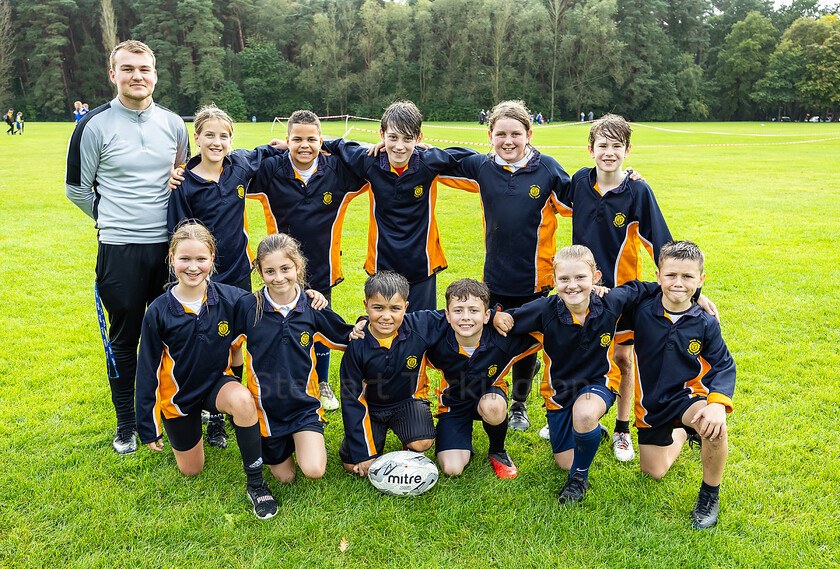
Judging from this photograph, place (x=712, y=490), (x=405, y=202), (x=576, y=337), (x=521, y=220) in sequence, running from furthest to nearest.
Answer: (x=405, y=202) < (x=521, y=220) < (x=576, y=337) < (x=712, y=490)

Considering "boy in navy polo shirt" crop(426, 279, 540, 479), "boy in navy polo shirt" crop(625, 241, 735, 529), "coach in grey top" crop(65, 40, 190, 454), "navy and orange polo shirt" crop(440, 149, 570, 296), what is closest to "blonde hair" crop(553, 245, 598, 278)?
"boy in navy polo shirt" crop(625, 241, 735, 529)

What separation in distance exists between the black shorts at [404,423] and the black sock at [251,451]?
0.54 meters

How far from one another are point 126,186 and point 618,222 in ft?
10.4

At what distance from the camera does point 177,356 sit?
3309 millimetres

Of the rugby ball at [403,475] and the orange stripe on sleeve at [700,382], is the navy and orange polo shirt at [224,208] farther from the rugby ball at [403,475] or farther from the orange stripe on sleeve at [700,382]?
the orange stripe on sleeve at [700,382]

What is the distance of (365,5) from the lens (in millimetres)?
56469

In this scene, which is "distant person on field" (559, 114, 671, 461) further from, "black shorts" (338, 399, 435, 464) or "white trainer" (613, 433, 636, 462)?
"black shorts" (338, 399, 435, 464)

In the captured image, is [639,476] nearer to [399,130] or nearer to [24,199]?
[399,130]

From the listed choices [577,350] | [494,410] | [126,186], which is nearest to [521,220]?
[577,350]

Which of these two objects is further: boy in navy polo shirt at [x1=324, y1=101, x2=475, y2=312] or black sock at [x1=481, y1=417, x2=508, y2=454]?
boy in navy polo shirt at [x1=324, y1=101, x2=475, y2=312]

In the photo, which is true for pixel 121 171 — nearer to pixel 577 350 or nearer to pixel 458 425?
pixel 458 425

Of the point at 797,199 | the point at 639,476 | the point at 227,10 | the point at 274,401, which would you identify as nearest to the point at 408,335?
the point at 274,401

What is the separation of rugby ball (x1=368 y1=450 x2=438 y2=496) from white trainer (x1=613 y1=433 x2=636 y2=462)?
1242mm

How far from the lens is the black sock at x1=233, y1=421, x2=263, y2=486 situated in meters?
3.17
